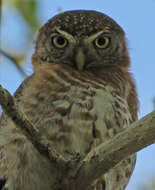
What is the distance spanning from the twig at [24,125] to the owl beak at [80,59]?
1.62 meters

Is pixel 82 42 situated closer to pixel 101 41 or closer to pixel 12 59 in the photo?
pixel 101 41

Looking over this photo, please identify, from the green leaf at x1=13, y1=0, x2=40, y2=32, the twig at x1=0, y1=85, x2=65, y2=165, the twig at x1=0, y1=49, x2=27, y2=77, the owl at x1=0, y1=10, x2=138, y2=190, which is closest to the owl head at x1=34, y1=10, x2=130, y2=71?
the owl at x1=0, y1=10, x2=138, y2=190

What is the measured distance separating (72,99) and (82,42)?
0.93 meters

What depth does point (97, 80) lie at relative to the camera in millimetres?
4648

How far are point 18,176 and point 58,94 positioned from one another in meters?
0.89

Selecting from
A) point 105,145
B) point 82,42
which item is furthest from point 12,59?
point 105,145

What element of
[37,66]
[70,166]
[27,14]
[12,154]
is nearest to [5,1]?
[27,14]

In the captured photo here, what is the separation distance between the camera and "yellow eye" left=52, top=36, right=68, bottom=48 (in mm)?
4969

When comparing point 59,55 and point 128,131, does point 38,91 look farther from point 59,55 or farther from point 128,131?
point 128,131

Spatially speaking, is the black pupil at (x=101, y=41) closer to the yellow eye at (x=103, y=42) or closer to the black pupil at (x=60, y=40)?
the yellow eye at (x=103, y=42)

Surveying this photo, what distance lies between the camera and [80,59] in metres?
4.74

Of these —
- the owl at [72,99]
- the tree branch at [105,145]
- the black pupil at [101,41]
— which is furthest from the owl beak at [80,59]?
the tree branch at [105,145]

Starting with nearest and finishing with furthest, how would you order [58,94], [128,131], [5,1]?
[128,131] → [58,94] → [5,1]

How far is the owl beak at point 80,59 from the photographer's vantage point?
15.6 ft
